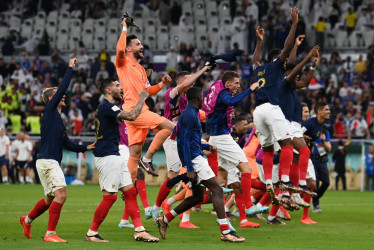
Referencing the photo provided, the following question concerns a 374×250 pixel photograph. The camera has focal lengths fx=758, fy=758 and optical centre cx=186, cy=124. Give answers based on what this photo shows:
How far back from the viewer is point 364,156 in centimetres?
2777

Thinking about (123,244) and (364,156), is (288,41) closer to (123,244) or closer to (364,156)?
(123,244)

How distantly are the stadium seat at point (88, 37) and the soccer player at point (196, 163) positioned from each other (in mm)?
27103

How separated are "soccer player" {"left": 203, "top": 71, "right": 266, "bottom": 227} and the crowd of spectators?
13.9 metres

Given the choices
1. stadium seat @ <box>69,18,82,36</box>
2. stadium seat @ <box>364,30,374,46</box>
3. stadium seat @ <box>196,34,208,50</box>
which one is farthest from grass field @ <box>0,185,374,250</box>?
stadium seat @ <box>69,18,82,36</box>

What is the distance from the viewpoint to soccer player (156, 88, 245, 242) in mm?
11742

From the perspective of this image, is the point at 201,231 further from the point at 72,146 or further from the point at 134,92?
the point at 72,146

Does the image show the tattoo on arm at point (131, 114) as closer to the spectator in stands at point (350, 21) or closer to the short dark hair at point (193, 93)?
the short dark hair at point (193, 93)

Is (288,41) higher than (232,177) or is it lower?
higher

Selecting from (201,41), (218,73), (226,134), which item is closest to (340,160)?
(218,73)

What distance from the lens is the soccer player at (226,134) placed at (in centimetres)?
1352

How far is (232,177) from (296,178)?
1.22m

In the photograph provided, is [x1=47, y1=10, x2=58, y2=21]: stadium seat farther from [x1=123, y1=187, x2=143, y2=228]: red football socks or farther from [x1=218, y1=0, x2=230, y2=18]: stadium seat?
[x1=123, y1=187, x2=143, y2=228]: red football socks

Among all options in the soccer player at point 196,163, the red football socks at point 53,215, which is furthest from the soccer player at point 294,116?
the red football socks at point 53,215

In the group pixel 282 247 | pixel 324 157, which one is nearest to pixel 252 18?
pixel 324 157
